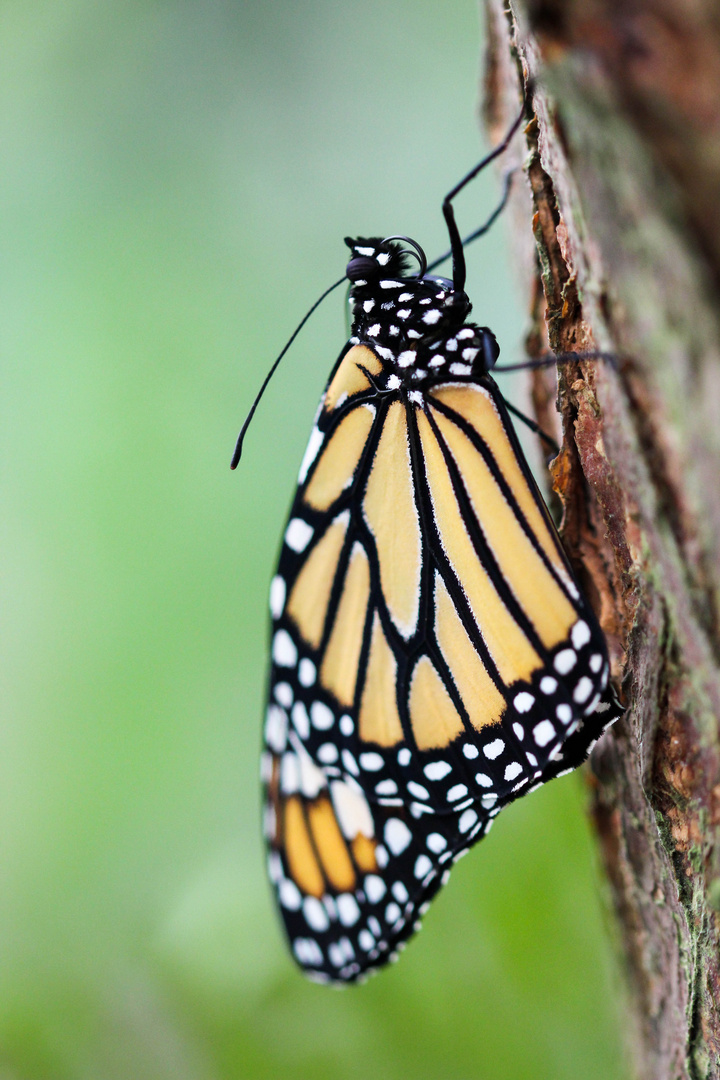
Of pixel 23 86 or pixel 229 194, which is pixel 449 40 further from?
pixel 23 86

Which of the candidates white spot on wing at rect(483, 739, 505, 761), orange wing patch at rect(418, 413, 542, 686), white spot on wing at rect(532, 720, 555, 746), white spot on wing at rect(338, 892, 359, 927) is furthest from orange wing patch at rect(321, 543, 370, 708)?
white spot on wing at rect(338, 892, 359, 927)

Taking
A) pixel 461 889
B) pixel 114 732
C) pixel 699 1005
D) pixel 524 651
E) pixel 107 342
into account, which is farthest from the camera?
pixel 107 342

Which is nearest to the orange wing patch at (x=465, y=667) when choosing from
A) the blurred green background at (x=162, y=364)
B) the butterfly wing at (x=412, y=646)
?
the butterfly wing at (x=412, y=646)

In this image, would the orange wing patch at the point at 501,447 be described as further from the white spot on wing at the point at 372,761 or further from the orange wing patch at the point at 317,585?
the white spot on wing at the point at 372,761

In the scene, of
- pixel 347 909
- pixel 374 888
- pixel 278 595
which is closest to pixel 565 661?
pixel 278 595

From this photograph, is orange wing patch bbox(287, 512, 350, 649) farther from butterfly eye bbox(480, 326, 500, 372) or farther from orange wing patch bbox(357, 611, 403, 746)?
butterfly eye bbox(480, 326, 500, 372)

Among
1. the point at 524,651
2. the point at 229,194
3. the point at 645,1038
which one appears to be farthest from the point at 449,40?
the point at 645,1038
